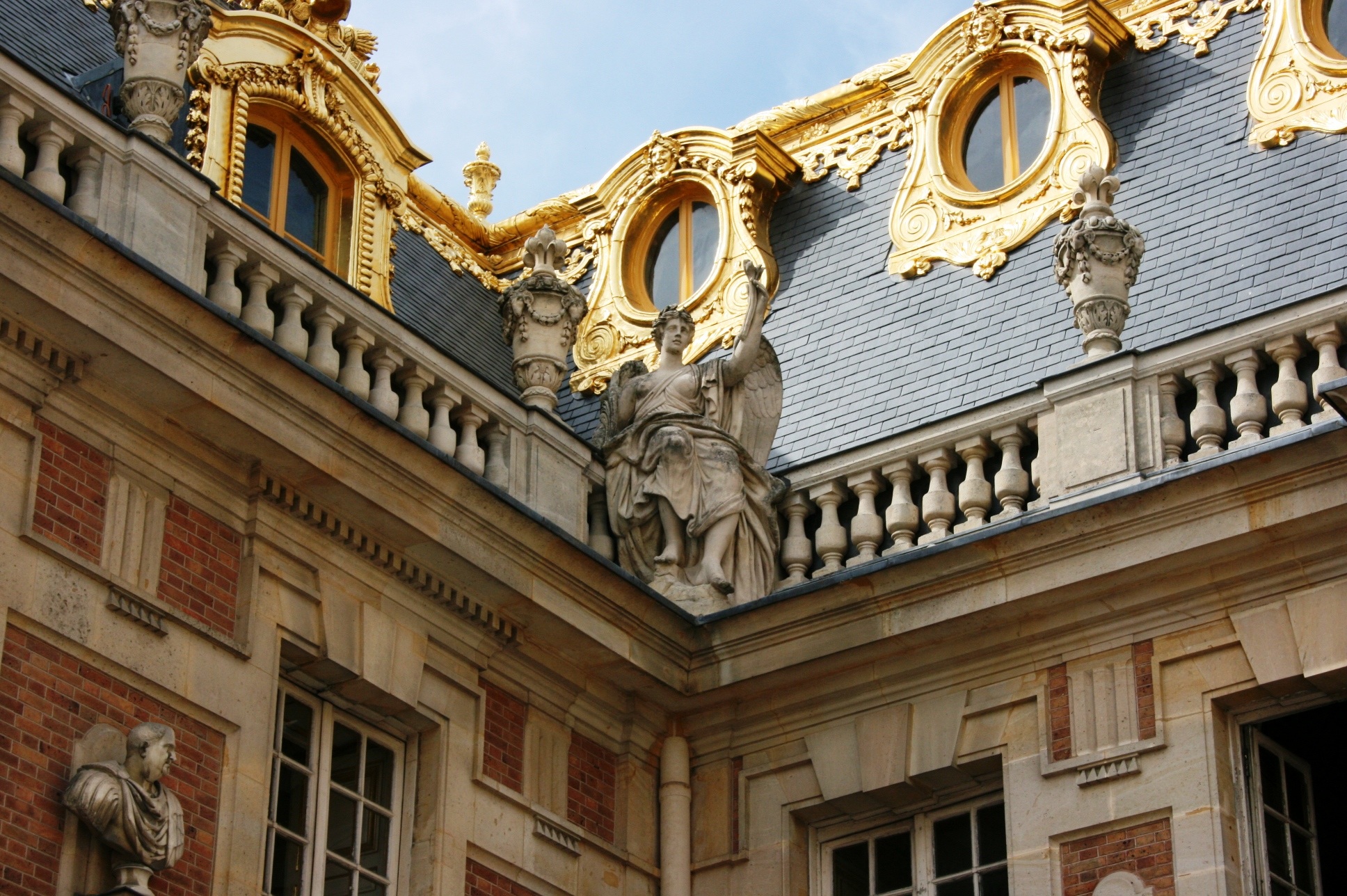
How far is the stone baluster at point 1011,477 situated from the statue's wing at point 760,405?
1.32 meters

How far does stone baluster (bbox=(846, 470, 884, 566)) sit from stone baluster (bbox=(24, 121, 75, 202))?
14.5 feet

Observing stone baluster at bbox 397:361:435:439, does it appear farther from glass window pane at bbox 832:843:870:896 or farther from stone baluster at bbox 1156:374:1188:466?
stone baluster at bbox 1156:374:1188:466

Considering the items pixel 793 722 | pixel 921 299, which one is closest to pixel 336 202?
pixel 921 299

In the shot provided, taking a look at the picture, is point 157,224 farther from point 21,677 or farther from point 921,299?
point 921,299

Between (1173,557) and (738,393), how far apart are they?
2794 mm

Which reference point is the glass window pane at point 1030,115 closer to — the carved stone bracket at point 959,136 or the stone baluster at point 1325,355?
the carved stone bracket at point 959,136

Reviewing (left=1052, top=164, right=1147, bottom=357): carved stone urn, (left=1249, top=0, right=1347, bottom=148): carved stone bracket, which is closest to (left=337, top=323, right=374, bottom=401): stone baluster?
(left=1052, top=164, right=1147, bottom=357): carved stone urn

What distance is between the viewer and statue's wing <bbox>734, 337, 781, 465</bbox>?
15.6 meters

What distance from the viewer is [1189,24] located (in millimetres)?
17453

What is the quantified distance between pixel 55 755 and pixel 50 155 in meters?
2.64

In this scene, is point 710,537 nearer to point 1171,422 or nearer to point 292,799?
point 1171,422

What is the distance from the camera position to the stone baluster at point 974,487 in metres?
14.8

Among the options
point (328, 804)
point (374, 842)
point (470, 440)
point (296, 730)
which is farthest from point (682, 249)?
point (328, 804)

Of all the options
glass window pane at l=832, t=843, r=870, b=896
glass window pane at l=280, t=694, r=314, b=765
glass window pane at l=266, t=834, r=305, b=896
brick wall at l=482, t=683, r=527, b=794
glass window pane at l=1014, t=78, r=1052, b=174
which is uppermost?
glass window pane at l=1014, t=78, r=1052, b=174
